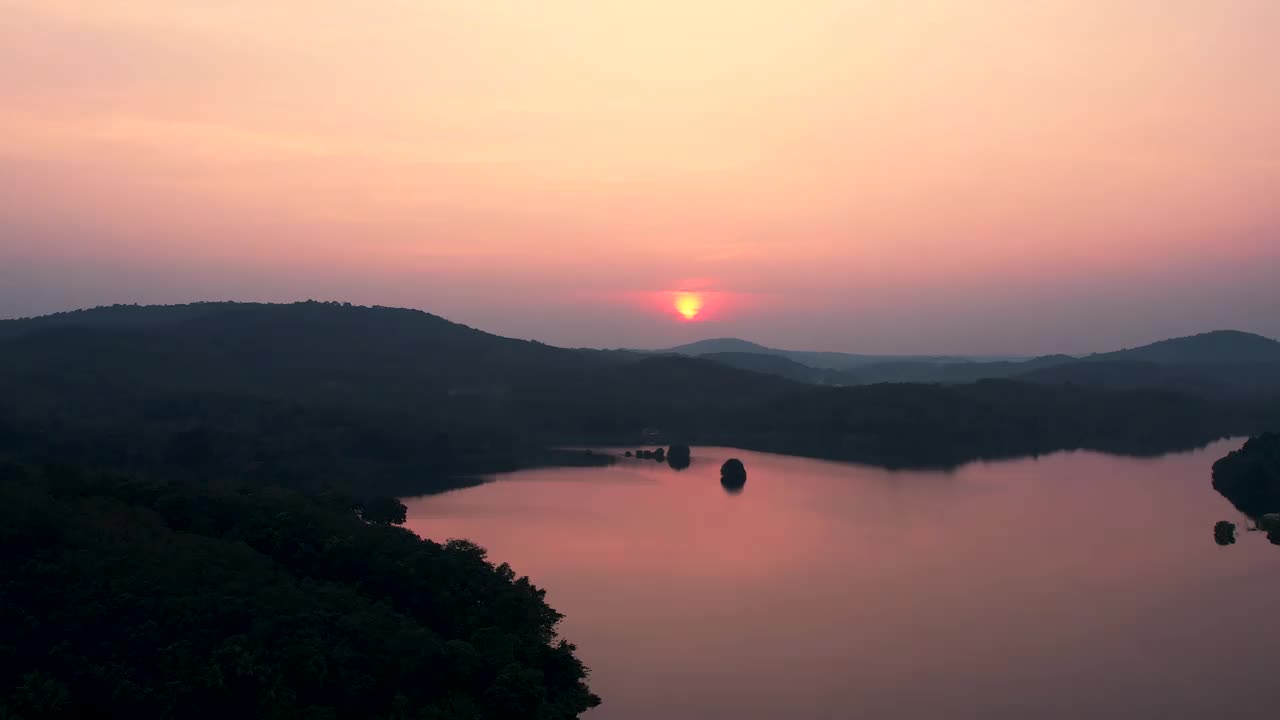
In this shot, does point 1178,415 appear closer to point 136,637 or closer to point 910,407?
point 910,407

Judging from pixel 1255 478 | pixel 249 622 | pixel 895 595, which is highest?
pixel 1255 478

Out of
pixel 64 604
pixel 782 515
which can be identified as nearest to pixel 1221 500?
pixel 782 515

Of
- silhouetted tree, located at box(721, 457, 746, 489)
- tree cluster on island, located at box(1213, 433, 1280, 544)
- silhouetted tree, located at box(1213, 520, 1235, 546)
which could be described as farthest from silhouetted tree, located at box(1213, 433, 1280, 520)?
silhouetted tree, located at box(721, 457, 746, 489)

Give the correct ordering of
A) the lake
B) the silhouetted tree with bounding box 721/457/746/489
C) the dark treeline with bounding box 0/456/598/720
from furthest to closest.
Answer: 1. the silhouetted tree with bounding box 721/457/746/489
2. the lake
3. the dark treeline with bounding box 0/456/598/720

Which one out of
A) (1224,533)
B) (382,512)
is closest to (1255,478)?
(1224,533)

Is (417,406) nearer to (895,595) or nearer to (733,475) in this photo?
(733,475)

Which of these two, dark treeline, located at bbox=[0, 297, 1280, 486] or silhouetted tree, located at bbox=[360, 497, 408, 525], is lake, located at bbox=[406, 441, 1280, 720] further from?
dark treeline, located at bbox=[0, 297, 1280, 486]
